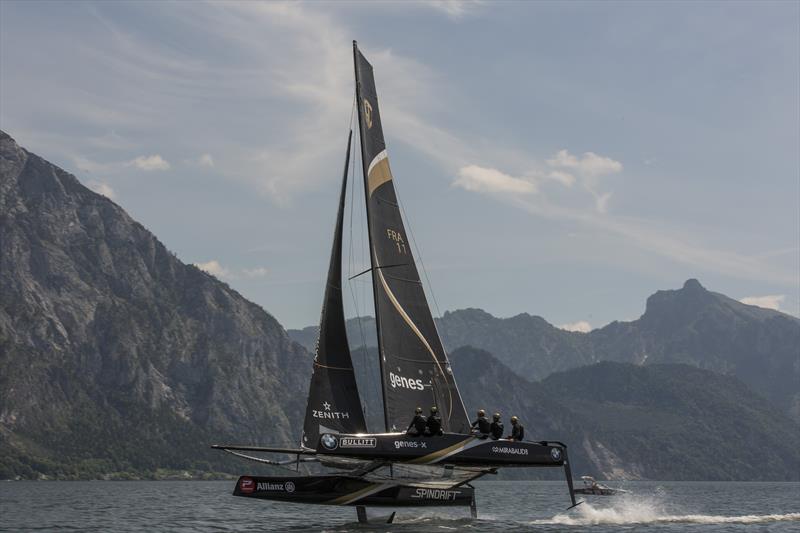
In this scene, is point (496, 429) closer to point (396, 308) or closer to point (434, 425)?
point (434, 425)

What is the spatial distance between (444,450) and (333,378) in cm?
521

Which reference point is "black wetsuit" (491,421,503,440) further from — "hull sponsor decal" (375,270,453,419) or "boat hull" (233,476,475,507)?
"boat hull" (233,476,475,507)

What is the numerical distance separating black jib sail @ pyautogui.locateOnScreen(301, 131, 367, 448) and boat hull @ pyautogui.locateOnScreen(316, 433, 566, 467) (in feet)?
4.61

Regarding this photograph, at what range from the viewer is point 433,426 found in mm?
36844

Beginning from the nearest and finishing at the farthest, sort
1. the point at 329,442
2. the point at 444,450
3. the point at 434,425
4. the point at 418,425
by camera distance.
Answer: the point at 329,442, the point at 418,425, the point at 434,425, the point at 444,450

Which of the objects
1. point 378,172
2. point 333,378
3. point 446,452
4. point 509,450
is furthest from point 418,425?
point 378,172

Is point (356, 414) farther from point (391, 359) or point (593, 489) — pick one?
point (593, 489)

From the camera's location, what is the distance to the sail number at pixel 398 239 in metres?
39.7

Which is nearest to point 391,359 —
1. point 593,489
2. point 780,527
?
point 780,527

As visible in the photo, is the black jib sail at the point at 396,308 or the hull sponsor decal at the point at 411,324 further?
the hull sponsor decal at the point at 411,324

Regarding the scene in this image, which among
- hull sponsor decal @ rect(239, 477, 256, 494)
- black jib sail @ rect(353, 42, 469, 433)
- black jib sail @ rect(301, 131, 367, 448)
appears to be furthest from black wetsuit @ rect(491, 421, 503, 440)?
hull sponsor decal @ rect(239, 477, 256, 494)

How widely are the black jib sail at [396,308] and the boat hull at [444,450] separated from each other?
110cm

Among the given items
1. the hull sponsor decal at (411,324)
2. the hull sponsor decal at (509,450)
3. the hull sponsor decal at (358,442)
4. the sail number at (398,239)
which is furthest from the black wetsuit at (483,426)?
the sail number at (398,239)

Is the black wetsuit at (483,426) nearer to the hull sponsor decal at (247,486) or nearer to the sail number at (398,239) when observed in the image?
the sail number at (398,239)
